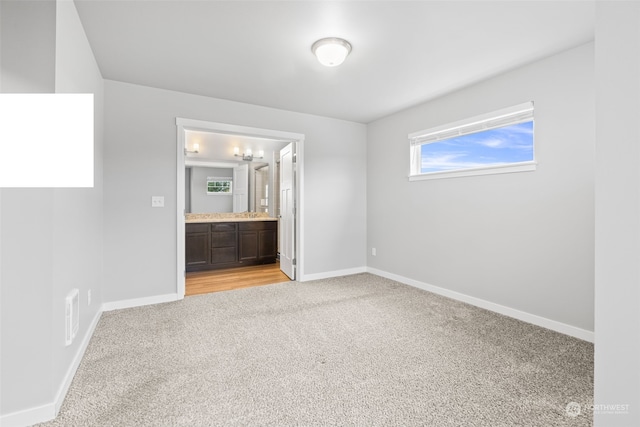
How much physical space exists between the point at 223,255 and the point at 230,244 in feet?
0.73

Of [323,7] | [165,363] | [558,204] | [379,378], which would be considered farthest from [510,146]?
[165,363]

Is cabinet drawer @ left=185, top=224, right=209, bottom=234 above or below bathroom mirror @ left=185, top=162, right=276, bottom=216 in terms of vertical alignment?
below

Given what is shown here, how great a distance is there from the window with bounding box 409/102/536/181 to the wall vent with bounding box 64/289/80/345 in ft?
11.5

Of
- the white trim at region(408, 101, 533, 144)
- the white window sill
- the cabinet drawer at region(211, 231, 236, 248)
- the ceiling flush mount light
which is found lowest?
the cabinet drawer at region(211, 231, 236, 248)

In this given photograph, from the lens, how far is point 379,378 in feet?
5.96

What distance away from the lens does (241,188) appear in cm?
668

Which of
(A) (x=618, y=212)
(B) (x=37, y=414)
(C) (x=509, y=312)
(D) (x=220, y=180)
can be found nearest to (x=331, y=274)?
(C) (x=509, y=312)

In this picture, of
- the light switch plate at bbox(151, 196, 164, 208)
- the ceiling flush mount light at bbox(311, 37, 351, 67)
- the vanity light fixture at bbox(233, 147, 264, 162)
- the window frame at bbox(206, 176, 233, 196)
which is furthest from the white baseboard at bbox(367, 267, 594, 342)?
the window frame at bbox(206, 176, 233, 196)

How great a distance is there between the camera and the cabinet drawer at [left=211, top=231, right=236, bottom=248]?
5.07 m

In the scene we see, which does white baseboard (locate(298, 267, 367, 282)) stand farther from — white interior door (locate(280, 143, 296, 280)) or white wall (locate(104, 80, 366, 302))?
white wall (locate(104, 80, 366, 302))

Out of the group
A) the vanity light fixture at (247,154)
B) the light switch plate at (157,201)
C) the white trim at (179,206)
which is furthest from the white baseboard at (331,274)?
the vanity light fixture at (247,154)

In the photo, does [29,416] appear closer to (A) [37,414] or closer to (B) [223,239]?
(A) [37,414]

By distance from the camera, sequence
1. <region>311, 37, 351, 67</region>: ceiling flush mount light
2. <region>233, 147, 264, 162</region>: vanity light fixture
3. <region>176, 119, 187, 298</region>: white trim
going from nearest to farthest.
Answer: <region>311, 37, 351, 67</region>: ceiling flush mount light, <region>176, 119, 187, 298</region>: white trim, <region>233, 147, 264, 162</region>: vanity light fixture

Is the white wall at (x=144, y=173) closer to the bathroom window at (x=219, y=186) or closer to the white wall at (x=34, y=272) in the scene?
the white wall at (x=34, y=272)
